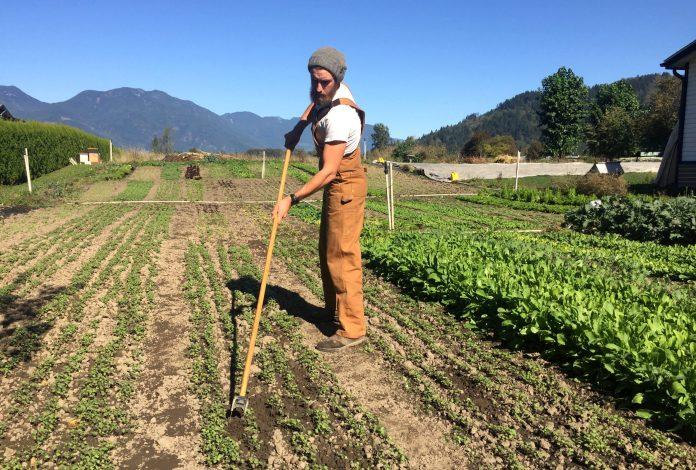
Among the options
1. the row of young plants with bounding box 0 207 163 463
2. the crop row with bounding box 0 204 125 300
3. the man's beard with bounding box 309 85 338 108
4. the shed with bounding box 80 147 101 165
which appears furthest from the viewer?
the shed with bounding box 80 147 101 165

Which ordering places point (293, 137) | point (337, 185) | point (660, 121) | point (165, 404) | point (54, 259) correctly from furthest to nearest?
point (660, 121) < point (54, 259) < point (293, 137) < point (337, 185) < point (165, 404)

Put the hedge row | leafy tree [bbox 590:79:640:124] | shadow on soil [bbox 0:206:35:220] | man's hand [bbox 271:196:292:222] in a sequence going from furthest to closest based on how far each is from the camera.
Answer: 1. leafy tree [bbox 590:79:640:124]
2. the hedge row
3. shadow on soil [bbox 0:206:35:220]
4. man's hand [bbox 271:196:292:222]

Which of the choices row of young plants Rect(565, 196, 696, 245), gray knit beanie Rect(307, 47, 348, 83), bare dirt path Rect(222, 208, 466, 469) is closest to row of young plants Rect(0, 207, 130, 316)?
bare dirt path Rect(222, 208, 466, 469)

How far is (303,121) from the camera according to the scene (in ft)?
13.7

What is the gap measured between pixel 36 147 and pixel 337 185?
27272 mm

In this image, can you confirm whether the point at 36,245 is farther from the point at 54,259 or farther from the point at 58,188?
the point at 58,188

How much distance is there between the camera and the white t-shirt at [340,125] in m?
3.85

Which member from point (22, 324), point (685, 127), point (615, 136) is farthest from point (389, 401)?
point (615, 136)

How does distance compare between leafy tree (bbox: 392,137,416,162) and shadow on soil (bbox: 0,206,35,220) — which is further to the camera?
leafy tree (bbox: 392,137,416,162)

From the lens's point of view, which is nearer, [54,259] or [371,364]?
[371,364]

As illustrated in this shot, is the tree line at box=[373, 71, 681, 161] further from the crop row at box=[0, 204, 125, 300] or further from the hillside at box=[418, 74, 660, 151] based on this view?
the hillside at box=[418, 74, 660, 151]

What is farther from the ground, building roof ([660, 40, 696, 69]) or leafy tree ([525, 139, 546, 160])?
building roof ([660, 40, 696, 69])

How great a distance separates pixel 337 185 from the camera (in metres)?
4.11

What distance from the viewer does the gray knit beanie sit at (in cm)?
385
